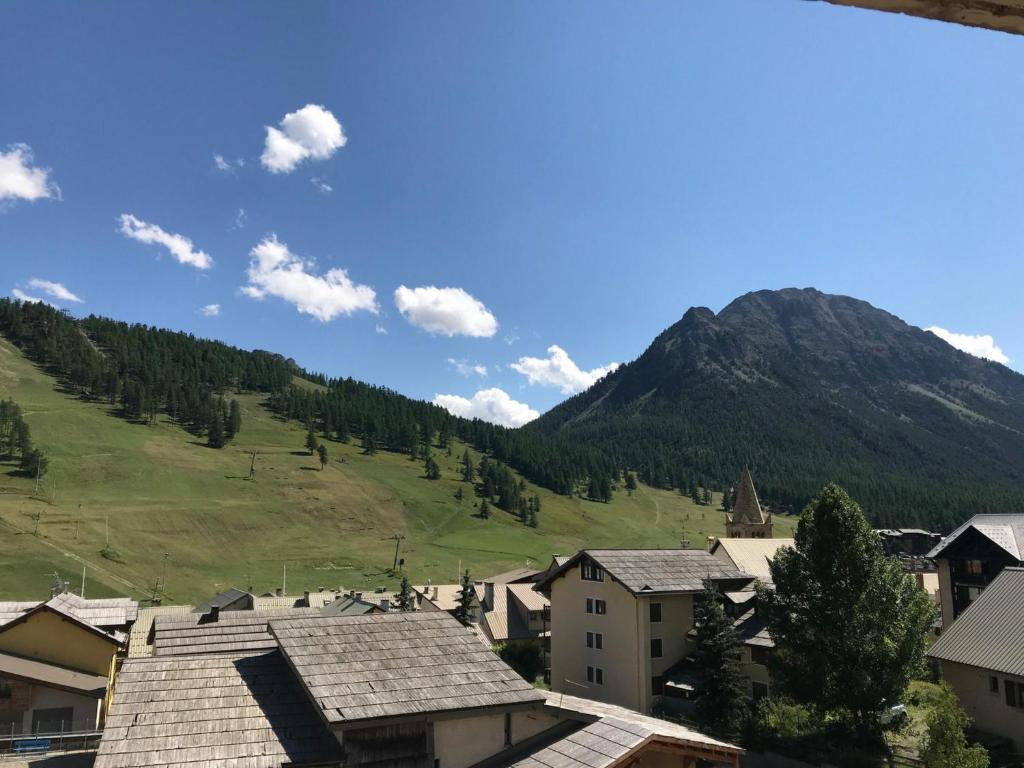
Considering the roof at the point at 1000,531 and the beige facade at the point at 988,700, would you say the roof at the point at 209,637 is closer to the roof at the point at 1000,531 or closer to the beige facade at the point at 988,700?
the beige facade at the point at 988,700

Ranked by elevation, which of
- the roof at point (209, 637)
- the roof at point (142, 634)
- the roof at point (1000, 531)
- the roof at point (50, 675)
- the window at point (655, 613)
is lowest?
the roof at point (142, 634)

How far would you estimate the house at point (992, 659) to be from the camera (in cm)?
2970

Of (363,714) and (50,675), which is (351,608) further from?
(363,714)

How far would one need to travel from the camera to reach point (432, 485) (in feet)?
642

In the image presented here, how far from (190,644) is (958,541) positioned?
5393 centimetres

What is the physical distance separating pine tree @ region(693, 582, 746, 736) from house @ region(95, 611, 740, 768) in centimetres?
1404

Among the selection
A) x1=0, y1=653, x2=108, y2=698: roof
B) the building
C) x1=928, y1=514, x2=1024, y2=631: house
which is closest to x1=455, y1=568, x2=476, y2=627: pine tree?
A: the building

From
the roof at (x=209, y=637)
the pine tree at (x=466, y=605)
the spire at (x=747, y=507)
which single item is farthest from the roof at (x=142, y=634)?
the spire at (x=747, y=507)

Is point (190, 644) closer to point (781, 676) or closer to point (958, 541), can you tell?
point (781, 676)

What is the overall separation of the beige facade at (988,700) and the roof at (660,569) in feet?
44.3

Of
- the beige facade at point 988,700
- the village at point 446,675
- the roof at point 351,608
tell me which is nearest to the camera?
the village at point 446,675

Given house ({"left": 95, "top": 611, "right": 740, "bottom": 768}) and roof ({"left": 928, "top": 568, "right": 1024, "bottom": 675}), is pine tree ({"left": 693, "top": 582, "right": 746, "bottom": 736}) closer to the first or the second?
roof ({"left": 928, "top": 568, "right": 1024, "bottom": 675})

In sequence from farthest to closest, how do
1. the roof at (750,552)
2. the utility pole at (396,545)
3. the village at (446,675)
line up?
the utility pole at (396,545), the roof at (750,552), the village at (446,675)

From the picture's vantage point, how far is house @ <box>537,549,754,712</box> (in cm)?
4175
